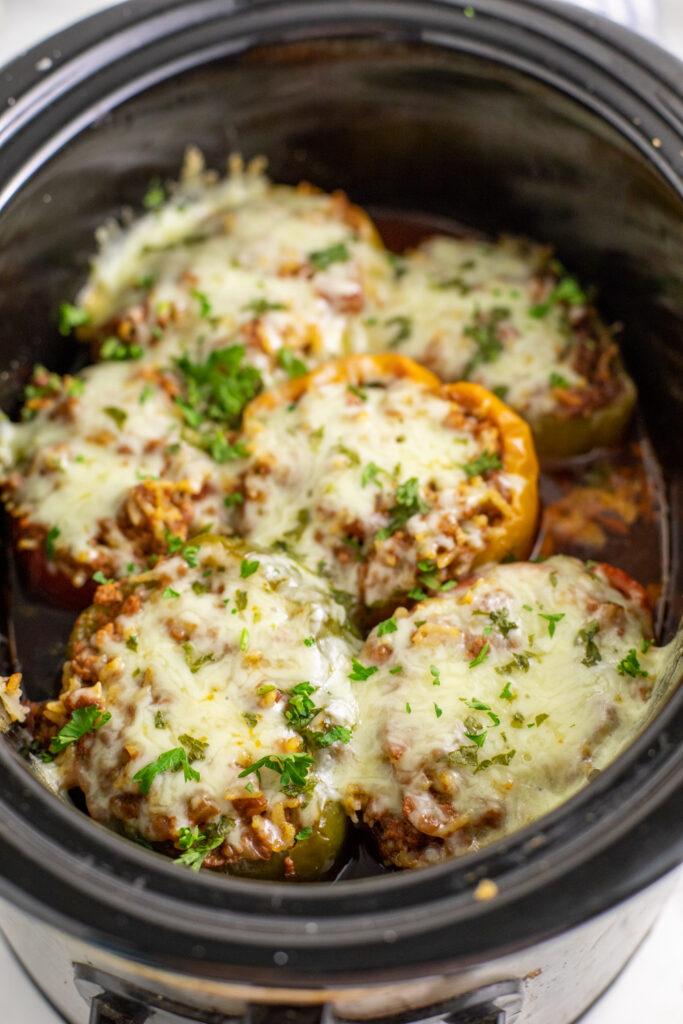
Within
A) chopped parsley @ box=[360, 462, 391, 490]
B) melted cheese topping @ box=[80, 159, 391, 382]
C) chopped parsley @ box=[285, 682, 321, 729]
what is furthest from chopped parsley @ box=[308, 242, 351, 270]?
chopped parsley @ box=[285, 682, 321, 729]

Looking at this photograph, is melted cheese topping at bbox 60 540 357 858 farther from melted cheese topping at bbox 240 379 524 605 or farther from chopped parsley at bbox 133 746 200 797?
melted cheese topping at bbox 240 379 524 605

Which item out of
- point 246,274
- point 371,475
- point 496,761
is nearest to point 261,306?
point 246,274

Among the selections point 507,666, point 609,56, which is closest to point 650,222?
point 609,56

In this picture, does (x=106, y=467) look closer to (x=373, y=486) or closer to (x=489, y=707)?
(x=373, y=486)

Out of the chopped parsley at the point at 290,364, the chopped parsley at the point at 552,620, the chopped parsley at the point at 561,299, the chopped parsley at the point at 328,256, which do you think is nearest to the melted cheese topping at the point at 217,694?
the chopped parsley at the point at 552,620

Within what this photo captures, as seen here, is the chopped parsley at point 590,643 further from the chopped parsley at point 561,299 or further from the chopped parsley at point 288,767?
the chopped parsley at point 561,299

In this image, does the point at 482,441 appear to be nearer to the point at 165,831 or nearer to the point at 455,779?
the point at 455,779
